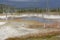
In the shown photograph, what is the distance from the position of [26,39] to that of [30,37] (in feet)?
1.50

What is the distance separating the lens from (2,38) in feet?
35.8

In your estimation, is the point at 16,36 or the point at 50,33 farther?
the point at 50,33

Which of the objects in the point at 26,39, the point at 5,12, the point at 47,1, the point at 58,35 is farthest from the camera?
the point at 5,12

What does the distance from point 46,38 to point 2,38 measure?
2.27m

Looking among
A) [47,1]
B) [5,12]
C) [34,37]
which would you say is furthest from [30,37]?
[5,12]

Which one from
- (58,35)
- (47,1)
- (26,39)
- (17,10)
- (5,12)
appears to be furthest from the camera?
(17,10)

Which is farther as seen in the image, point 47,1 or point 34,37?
point 47,1

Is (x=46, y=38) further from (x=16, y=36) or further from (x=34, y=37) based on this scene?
(x=16, y=36)

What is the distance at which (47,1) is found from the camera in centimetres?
2489

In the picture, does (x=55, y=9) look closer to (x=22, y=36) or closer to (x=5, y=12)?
(x=5, y=12)

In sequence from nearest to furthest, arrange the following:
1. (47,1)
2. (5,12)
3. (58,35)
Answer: (58,35) < (47,1) < (5,12)

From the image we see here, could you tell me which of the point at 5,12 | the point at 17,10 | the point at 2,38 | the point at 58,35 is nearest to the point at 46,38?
the point at 58,35

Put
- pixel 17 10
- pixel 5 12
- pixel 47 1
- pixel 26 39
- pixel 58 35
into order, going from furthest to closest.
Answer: pixel 17 10, pixel 5 12, pixel 47 1, pixel 58 35, pixel 26 39

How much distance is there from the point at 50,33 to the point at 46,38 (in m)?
1.20
